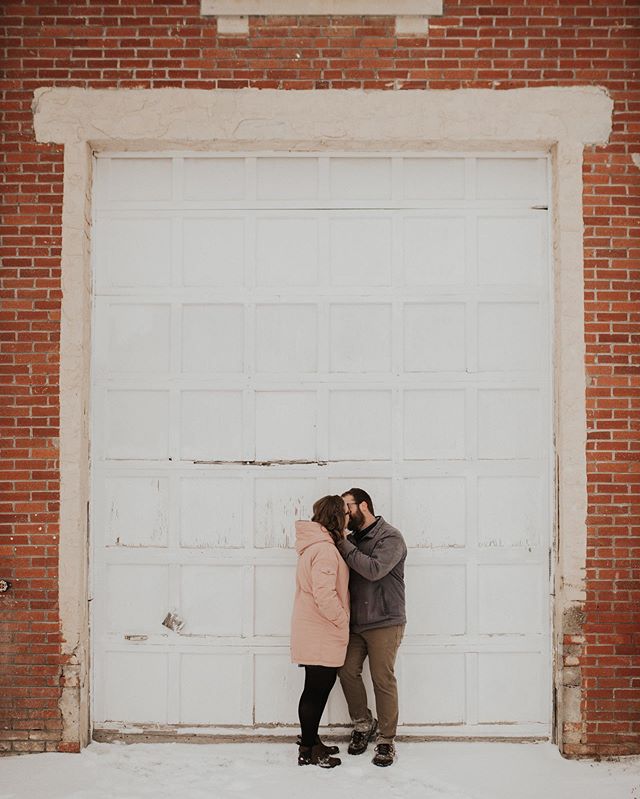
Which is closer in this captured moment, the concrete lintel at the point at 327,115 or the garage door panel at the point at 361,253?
the concrete lintel at the point at 327,115

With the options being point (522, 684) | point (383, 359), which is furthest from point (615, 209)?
point (522, 684)

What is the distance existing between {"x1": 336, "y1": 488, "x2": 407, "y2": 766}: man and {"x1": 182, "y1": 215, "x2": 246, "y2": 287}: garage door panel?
1941 mm

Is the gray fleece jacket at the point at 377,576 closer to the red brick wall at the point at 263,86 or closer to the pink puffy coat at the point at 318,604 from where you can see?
the pink puffy coat at the point at 318,604

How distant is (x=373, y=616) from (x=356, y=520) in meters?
0.66

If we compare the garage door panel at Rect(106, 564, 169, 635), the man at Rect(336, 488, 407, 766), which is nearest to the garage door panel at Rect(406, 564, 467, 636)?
the man at Rect(336, 488, 407, 766)

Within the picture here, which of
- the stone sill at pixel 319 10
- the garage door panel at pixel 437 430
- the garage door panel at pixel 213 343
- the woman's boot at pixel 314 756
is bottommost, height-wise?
the woman's boot at pixel 314 756

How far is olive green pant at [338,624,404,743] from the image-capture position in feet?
16.8

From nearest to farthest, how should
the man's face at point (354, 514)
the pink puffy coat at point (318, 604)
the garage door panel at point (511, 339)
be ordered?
the pink puffy coat at point (318, 604) < the man's face at point (354, 514) < the garage door panel at point (511, 339)

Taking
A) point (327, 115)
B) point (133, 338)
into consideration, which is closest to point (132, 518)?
point (133, 338)

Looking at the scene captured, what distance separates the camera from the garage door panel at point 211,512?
5562 millimetres

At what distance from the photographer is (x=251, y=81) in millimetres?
5395

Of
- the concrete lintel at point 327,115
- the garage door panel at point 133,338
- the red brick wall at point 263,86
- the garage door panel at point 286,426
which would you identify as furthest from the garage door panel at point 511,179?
the garage door panel at point 133,338

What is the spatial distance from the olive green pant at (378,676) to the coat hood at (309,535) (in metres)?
0.78

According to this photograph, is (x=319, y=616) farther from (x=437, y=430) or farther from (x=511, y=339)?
(x=511, y=339)
